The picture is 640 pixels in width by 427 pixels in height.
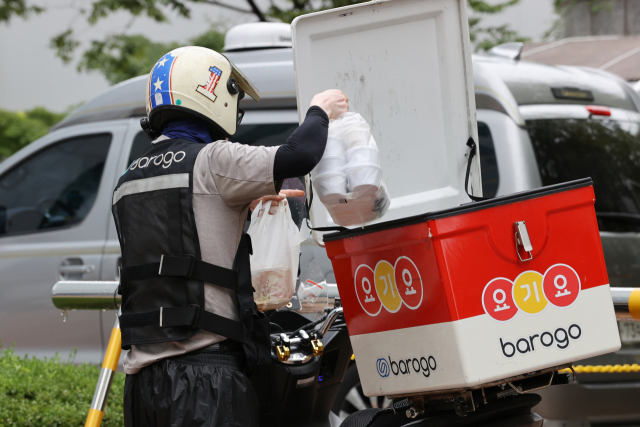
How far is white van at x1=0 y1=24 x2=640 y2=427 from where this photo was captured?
14.2 ft

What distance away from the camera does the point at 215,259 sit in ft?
6.80

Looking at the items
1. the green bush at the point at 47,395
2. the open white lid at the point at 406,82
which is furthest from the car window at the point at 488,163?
the green bush at the point at 47,395

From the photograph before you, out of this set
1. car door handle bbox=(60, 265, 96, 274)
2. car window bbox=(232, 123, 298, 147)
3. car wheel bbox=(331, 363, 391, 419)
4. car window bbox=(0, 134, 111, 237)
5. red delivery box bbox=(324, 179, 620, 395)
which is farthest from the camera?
car window bbox=(0, 134, 111, 237)

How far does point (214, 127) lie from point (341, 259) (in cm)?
56

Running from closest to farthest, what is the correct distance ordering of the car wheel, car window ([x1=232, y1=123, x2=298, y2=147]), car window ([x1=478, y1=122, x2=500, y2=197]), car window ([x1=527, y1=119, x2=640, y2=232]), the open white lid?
the open white lid < the car wheel < car window ([x1=478, y1=122, x2=500, y2=197]) < car window ([x1=527, y1=119, x2=640, y2=232]) < car window ([x1=232, y1=123, x2=298, y2=147])

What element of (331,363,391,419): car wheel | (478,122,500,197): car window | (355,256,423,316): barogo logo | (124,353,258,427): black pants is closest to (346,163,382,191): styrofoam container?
(355,256,423,316): barogo logo

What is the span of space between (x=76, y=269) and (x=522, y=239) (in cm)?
373

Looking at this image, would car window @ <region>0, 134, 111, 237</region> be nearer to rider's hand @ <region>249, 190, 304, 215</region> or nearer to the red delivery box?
rider's hand @ <region>249, 190, 304, 215</region>

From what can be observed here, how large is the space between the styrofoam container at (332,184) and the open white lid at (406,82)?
40 cm

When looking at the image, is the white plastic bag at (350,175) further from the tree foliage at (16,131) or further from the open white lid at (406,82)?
the tree foliage at (16,131)

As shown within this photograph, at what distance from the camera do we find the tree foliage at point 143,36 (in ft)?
30.6

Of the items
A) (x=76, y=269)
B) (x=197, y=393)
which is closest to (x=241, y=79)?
(x=197, y=393)

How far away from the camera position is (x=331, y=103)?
2.10 meters

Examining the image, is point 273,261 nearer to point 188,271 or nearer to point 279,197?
point 279,197
